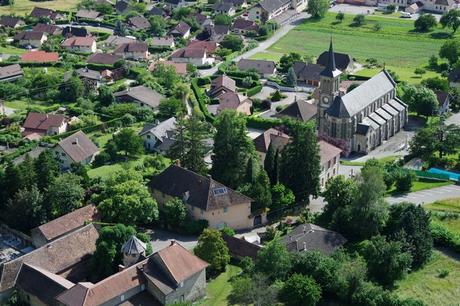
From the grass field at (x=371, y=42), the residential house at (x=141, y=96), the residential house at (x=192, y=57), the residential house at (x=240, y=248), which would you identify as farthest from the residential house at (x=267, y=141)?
the residential house at (x=192, y=57)

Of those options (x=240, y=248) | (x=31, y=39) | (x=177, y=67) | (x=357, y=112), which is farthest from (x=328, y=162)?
(x=31, y=39)

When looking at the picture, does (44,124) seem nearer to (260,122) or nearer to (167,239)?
(260,122)

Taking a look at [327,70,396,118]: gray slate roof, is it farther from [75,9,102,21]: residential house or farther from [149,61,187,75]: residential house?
[75,9,102,21]: residential house

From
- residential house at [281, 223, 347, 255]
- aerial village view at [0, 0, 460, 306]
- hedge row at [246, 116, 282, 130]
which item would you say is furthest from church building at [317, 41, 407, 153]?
residential house at [281, 223, 347, 255]

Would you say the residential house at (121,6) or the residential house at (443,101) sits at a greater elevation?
the residential house at (443,101)

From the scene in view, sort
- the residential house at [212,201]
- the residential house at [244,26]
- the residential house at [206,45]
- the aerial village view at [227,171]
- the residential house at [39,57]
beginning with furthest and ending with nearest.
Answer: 1. the residential house at [244,26]
2. the residential house at [206,45]
3. the residential house at [39,57]
4. the residential house at [212,201]
5. the aerial village view at [227,171]

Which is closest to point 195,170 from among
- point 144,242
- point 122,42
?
point 144,242

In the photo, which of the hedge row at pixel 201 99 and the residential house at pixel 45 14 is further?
the residential house at pixel 45 14

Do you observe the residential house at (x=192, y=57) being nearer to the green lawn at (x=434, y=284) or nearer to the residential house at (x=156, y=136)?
the residential house at (x=156, y=136)
